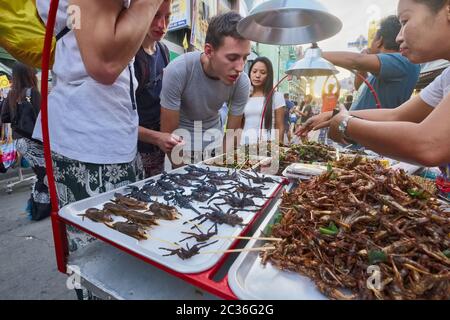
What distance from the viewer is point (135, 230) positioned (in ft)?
3.33

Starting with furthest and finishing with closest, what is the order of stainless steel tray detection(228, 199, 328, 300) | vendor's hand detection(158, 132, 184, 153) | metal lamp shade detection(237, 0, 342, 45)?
vendor's hand detection(158, 132, 184, 153) < metal lamp shade detection(237, 0, 342, 45) < stainless steel tray detection(228, 199, 328, 300)

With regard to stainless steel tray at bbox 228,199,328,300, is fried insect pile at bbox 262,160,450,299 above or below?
above

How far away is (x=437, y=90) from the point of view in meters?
2.00

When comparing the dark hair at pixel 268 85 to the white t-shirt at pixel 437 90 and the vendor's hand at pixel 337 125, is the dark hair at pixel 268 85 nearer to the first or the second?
the white t-shirt at pixel 437 90

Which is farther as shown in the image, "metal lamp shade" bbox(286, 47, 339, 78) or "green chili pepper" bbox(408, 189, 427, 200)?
"metal lamp shade" bbox(286, 47, 339, 78)

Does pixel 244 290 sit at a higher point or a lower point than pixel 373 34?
lower

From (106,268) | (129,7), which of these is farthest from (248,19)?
(106,268)

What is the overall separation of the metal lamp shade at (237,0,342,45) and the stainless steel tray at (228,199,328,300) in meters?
1.34

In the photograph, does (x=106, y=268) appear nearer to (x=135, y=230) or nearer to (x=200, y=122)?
(x=135, y=230)

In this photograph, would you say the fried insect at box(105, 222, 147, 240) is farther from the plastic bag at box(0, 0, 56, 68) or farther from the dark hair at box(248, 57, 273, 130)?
the dark hair at box(248, 57, 273, 130)

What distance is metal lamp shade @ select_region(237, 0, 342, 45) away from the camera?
5.16 ft

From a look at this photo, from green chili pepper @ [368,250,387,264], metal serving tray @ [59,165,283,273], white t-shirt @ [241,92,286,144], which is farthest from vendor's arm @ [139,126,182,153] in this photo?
white t-shirt @ [241,92,286,144]
